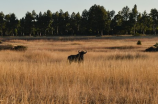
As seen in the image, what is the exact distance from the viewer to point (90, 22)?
259 feet

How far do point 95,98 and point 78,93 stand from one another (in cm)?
45

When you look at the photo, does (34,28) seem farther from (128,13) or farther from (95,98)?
(95,98)

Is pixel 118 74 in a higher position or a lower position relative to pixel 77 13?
lower

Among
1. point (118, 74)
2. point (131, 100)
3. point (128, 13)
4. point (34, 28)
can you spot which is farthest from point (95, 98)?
point (34, 28)

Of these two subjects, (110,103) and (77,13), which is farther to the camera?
(77,13)

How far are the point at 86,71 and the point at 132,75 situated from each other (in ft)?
4.97

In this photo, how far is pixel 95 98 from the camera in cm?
406

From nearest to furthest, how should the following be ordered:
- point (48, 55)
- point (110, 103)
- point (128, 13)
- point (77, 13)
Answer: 1. point (110, 103)
2. point (48, 55)
3. point (128, 13)
4. point (77, 13)

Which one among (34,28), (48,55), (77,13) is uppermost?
(77,13)

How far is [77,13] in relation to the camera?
85438 mm

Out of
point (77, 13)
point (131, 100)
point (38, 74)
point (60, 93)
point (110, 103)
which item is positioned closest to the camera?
point (110, 103)

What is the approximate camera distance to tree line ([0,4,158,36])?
2979 inches

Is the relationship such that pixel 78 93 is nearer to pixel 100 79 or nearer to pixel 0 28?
pixel 100 79

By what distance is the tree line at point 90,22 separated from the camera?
248 ft
